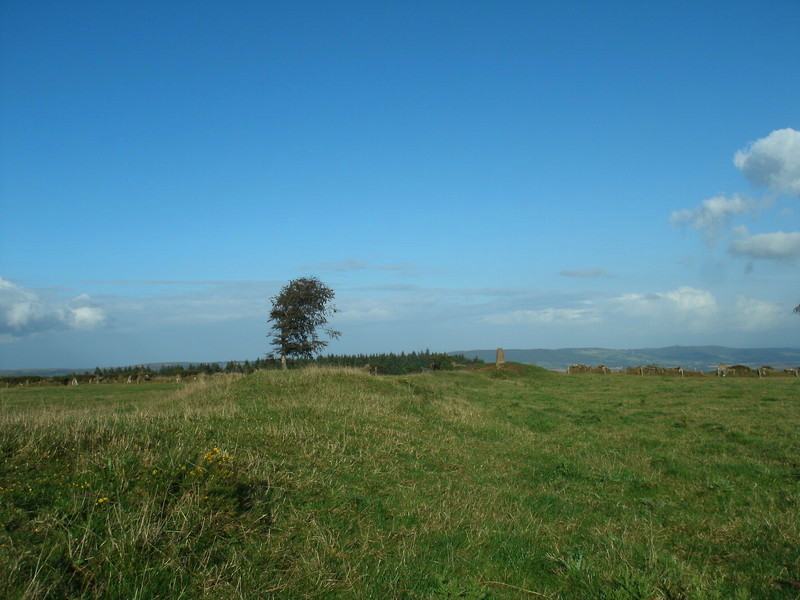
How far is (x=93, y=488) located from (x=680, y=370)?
43.1m

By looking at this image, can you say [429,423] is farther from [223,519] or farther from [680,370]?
[680,370]

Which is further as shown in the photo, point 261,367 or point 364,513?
point 261,367

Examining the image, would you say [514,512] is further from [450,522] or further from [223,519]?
[223,519]

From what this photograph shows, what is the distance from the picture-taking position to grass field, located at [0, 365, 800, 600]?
464 cm

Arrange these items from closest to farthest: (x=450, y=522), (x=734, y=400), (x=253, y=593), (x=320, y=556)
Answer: (x=253, y=593) → (x=320, y=556) → (x=450, y=522) → (x=734, y=400)

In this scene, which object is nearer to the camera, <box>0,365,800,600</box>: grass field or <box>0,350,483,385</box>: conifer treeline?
<box>0,365,800,600</box>: grass field

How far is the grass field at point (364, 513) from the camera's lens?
4.64 metres

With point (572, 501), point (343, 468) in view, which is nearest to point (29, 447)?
point (343, 468)

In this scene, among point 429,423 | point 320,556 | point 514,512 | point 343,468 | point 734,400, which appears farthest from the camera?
point 734,400

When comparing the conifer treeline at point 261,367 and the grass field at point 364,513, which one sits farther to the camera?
the conifer treeline at point 261,367

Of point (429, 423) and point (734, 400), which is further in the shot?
point (734, 400)

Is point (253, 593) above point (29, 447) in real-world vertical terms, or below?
below

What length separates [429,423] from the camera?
13.6 meters

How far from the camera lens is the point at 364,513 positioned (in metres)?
6.58
